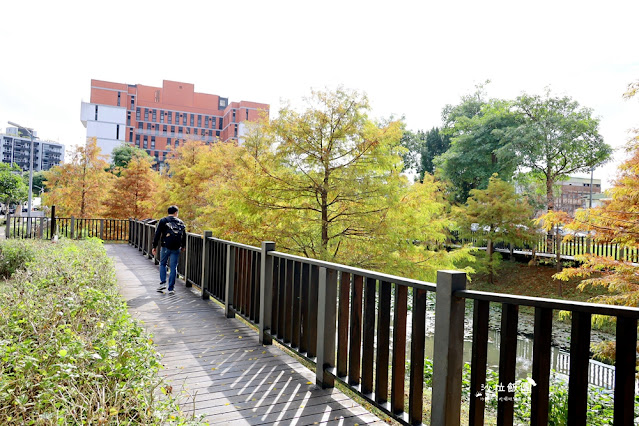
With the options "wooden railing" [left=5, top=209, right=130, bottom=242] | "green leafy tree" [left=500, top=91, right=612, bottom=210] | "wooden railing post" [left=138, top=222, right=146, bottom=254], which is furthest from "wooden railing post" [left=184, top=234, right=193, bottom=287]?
"green leafy tree" [left=500, top=91, right=612, bottom=210]

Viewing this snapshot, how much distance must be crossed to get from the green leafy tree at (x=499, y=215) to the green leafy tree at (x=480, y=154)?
13.1 ft

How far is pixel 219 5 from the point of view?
18.5ft

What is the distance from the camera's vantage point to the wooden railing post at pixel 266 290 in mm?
4586

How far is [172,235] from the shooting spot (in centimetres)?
777

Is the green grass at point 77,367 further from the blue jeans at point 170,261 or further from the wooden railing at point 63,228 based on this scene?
the wooden railing at point 63,228

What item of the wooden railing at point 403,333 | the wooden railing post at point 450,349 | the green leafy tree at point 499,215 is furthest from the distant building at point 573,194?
the wooden railing post at point 450,349

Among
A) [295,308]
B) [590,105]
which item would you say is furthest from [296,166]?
[590,105]

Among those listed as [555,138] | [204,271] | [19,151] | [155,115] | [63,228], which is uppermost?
[155,115]

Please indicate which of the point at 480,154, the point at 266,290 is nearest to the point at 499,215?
the point at 480,154

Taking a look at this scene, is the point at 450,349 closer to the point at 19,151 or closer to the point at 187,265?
the point at 187,265

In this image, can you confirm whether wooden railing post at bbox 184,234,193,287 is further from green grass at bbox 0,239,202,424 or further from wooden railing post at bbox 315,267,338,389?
wooden railing post at bbox 315,267,338,389

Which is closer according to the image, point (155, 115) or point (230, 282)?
point (230, 282)

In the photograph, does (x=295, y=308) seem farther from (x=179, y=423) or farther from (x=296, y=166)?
(x=296, y=166)

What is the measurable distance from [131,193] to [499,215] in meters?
18.7
